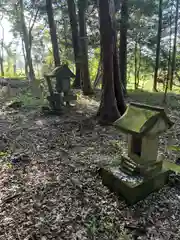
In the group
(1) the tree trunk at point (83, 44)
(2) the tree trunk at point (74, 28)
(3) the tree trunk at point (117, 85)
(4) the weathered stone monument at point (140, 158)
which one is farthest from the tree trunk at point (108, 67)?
(2) the tree trunk at point (74, 28)

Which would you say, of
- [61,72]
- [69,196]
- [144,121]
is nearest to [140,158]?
[144,121]

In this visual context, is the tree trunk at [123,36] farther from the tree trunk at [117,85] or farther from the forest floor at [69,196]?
the forest floor at [69,196]

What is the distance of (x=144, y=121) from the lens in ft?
8.45

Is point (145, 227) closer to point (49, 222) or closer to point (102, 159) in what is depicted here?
point (49, 222)

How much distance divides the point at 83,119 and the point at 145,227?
390 centimetres

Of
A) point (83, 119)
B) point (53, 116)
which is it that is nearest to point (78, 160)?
point (83, 119)

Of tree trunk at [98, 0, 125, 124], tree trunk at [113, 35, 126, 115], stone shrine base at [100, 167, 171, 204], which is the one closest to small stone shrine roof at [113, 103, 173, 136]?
stone shrine base at [100, 167, 171, 204]

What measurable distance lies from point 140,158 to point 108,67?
329 centimetres

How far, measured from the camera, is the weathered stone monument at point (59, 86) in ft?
20.9

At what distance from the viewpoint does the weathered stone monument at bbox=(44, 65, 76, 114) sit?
6.36 meters

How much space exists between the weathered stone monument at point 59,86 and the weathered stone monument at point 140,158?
3.90 meters

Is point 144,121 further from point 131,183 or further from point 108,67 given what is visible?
point 108,67

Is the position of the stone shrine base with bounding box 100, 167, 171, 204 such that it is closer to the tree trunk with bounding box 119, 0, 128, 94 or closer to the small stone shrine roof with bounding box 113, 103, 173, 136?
the small stone shrine roof with bounding box 113, 103, 173, 136

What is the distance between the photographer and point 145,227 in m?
2.33
